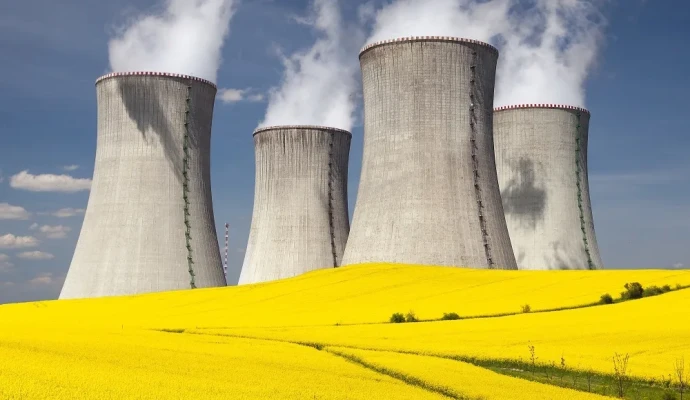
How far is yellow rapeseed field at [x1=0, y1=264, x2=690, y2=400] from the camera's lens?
10945 mm

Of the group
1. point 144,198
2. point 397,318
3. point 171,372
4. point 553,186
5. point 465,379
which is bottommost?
point 465,379

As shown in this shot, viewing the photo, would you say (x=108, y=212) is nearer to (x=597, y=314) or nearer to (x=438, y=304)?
(x=438, y=304)

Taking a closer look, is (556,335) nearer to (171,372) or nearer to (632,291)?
(632,291)

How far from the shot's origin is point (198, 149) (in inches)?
1417

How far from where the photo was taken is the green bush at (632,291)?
27.8 m

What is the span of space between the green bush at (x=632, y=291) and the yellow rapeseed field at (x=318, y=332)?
433 mm

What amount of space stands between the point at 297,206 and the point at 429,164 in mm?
11445

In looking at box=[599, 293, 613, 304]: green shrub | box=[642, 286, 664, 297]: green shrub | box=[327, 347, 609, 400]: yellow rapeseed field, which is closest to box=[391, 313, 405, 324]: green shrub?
box=[599, 293, 613, 304]: green shrub

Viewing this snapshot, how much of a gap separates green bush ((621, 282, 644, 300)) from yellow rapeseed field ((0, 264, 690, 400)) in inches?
17.0

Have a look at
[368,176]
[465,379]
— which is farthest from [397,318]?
[465,379]

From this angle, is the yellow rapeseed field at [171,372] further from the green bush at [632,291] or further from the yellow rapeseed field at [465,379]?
the green bush at [632,291]

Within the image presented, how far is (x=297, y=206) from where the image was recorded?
42.3 m

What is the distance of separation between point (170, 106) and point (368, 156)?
8.54 metres

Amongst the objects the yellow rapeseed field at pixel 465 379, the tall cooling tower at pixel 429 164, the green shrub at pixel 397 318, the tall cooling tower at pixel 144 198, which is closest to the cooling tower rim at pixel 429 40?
the tall cooling tower at pixel 429 164
